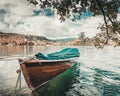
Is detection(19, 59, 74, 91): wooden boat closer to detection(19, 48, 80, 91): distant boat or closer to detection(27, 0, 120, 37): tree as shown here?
detection(19, 48, 80, 91): distant boat

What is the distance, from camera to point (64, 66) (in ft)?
80.0

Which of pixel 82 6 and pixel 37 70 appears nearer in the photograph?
pixel 82 6

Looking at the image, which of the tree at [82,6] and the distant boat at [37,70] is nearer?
the tree at [82,6]

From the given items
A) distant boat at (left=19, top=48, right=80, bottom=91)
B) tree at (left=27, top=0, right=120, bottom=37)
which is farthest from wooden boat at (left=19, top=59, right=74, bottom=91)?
tree at (left=27, top=0, right=120, bottom=37)

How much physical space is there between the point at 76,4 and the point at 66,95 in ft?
28.3

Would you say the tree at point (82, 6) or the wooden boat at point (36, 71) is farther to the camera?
the wooden boat at point (36, 71)

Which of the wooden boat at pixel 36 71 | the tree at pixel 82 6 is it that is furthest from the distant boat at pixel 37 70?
the tree at pixel 82 6

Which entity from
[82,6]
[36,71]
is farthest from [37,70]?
[82,6]

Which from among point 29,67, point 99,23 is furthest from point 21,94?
point 99,23

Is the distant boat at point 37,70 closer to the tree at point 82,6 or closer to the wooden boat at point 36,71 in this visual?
the wooden boat at point 36,71

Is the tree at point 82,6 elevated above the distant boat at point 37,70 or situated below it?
above

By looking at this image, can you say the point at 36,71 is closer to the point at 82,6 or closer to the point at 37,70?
the point at 37,70

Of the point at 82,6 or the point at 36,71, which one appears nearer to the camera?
the point at 82,6

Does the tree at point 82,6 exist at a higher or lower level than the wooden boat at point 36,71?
higher
